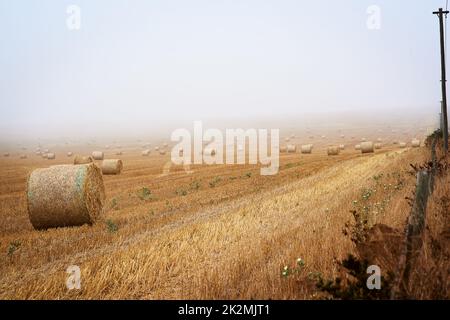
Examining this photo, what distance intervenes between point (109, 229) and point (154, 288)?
504 cm

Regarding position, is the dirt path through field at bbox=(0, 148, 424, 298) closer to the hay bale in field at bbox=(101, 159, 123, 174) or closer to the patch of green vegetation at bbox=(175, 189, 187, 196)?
the patch of green vegetation at bbox=(175, 189, 187, 196)

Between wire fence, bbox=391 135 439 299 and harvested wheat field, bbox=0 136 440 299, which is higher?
wire fence, bbox=391 135 439 299

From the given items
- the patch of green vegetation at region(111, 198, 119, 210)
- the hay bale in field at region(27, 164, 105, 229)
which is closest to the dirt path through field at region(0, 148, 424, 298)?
the hay bale in field at region(27, 164, 105, 229)

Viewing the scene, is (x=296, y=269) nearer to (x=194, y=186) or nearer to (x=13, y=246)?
(x=13, y=246)

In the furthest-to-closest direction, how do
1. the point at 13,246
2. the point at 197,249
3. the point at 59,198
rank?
the point at 59,198
the point at 13,246
the point at 197,249

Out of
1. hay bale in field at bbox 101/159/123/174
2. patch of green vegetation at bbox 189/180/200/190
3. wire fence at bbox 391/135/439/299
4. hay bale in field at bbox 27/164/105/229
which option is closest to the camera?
wire fence at bbox 391/135/439/299

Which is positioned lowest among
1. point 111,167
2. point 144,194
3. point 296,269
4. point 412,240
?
point 144,194

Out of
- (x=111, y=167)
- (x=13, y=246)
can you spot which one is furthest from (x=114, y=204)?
(x=111, y=167)

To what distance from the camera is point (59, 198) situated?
35.7 ft

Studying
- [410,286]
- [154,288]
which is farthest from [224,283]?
[410,286]

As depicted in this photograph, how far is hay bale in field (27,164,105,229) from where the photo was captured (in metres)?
10.7

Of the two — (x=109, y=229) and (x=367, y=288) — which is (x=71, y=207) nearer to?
(x=109, y=229)

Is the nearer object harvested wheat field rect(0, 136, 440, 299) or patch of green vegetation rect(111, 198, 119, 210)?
harvested wheat field rect(0, 136, 440, 299)
